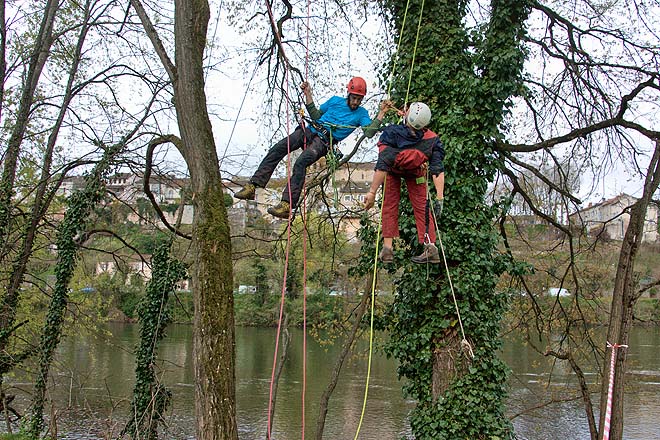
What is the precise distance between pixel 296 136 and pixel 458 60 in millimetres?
2685

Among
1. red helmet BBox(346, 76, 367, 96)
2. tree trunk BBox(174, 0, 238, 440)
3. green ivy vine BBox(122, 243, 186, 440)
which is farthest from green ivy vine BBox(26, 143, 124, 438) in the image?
red helmet BBox(346, 76, 367, 96)

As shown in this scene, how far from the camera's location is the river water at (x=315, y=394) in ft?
48.9

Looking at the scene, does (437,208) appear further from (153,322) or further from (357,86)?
(153,322)

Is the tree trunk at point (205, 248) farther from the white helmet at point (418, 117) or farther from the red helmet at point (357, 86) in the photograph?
the white helmet at point (418, 117)

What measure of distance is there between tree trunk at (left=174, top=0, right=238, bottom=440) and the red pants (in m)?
1.52

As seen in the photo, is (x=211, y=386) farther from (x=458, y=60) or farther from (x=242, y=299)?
(x=242, y=299)

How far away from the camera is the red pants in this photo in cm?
590

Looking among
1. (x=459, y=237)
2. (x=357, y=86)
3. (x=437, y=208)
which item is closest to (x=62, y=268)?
(x=459, y=237)

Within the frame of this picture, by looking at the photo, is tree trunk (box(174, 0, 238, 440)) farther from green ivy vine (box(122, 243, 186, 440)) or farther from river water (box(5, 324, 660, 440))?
river water (box(5, 324, 660, 440))

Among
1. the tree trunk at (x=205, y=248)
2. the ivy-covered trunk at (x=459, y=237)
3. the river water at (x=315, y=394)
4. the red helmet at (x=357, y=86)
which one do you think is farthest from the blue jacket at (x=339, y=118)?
the river water at (x=315, y=394)

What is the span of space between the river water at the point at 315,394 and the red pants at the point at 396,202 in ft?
22.5

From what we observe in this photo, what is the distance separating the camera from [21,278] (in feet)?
37.8

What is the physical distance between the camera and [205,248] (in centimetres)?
521

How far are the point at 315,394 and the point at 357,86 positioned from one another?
14.2m
